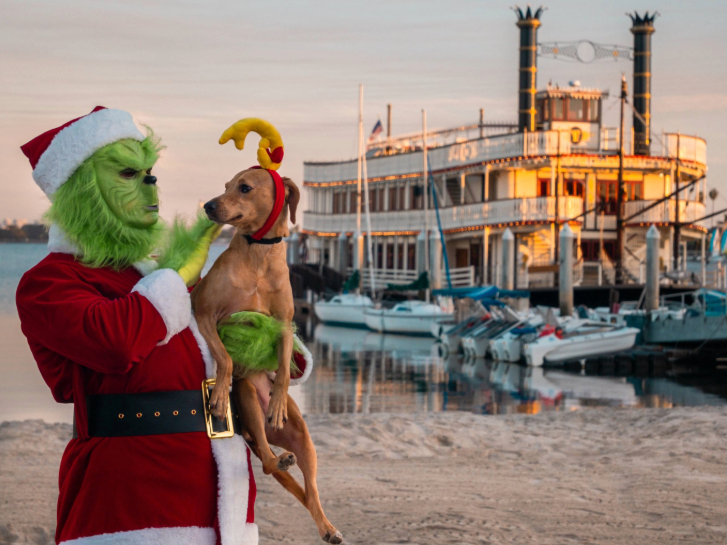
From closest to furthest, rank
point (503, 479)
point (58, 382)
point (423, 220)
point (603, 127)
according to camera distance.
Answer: point (58, 382) < point (503, 479) < point (603, 127) < point (423, 220)

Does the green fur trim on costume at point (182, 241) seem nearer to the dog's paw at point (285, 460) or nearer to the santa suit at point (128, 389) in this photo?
the santa suit at point (128, 389)

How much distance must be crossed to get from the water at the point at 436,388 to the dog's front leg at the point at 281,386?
521 inches

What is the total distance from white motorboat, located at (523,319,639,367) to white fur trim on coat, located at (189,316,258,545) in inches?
878

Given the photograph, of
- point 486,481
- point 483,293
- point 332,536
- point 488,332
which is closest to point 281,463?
point 332,536

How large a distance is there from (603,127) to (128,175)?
133ft

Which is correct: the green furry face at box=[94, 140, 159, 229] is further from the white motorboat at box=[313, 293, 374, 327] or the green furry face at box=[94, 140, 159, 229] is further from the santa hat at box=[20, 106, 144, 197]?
the white motorboat at box=[313, 293, 374, 327]

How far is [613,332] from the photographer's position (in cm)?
2606

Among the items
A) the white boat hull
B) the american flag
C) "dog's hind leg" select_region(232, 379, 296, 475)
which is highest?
the american flag

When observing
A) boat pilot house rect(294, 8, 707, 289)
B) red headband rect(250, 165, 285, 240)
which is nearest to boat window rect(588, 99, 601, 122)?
boat pilot house rect(294, 8, 707, 289)

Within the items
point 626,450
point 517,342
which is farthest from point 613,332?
point 626,450

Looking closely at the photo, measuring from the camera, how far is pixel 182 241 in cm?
337

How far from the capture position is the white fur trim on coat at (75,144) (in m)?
3.25

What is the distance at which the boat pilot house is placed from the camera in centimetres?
3819

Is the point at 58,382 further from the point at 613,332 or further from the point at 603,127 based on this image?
the point at 603,127
